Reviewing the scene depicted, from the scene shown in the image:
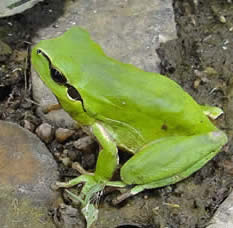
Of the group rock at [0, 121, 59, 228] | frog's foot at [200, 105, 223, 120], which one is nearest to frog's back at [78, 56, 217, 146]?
frog's foot at [200, 105, 223, 120]

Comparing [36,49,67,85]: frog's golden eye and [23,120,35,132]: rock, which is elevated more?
[36,49,67,85]: frog's golden eye

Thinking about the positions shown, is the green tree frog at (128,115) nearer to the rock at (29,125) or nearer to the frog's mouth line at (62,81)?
the frog's mouth line at (62,81)

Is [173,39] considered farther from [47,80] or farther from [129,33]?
[47,80]

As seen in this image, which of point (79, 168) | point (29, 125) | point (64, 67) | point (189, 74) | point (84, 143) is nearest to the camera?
point (64, 67)

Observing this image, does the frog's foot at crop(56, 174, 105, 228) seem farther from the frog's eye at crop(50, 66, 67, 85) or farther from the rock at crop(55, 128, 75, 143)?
the frog's eye at crop(50, 66, 67, 85)

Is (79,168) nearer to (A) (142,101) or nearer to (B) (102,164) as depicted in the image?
(B) (102,164)

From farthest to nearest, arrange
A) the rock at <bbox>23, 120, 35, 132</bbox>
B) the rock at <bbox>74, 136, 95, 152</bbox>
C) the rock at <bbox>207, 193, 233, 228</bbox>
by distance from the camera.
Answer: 1. the rock at <bbox>23, 120, 35, 132</bbox>
2. the rock at <bbox>74, 136, 95, 152</bbox>
3. the rock at <bbox>207, 193, 233, 228</bbox>

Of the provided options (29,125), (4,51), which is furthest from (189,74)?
(4,51)
